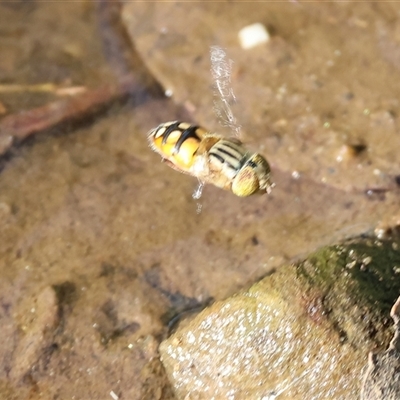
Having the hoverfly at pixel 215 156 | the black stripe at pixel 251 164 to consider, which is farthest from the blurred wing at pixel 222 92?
the black stripe at pixel 251 164

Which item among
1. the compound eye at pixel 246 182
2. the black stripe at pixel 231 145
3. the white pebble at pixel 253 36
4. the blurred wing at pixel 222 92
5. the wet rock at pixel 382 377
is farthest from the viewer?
the white pebble at pixel 253 36

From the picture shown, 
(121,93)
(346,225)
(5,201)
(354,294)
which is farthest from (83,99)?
(354,294)

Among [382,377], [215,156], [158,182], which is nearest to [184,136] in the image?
[215,156]

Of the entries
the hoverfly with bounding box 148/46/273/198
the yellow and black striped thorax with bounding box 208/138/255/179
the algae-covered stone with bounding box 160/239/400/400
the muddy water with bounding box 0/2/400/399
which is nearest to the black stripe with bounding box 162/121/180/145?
the hoverfly with bounding box 148/46/273/198

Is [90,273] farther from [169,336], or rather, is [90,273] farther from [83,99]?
[83,99]

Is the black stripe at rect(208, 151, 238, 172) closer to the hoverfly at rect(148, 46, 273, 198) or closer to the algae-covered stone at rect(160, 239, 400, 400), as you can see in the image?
the hoverfly at rect(148, 46, 273, 198)

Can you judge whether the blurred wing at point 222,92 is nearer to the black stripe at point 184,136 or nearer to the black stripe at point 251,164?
the black stripe at point 184,136
